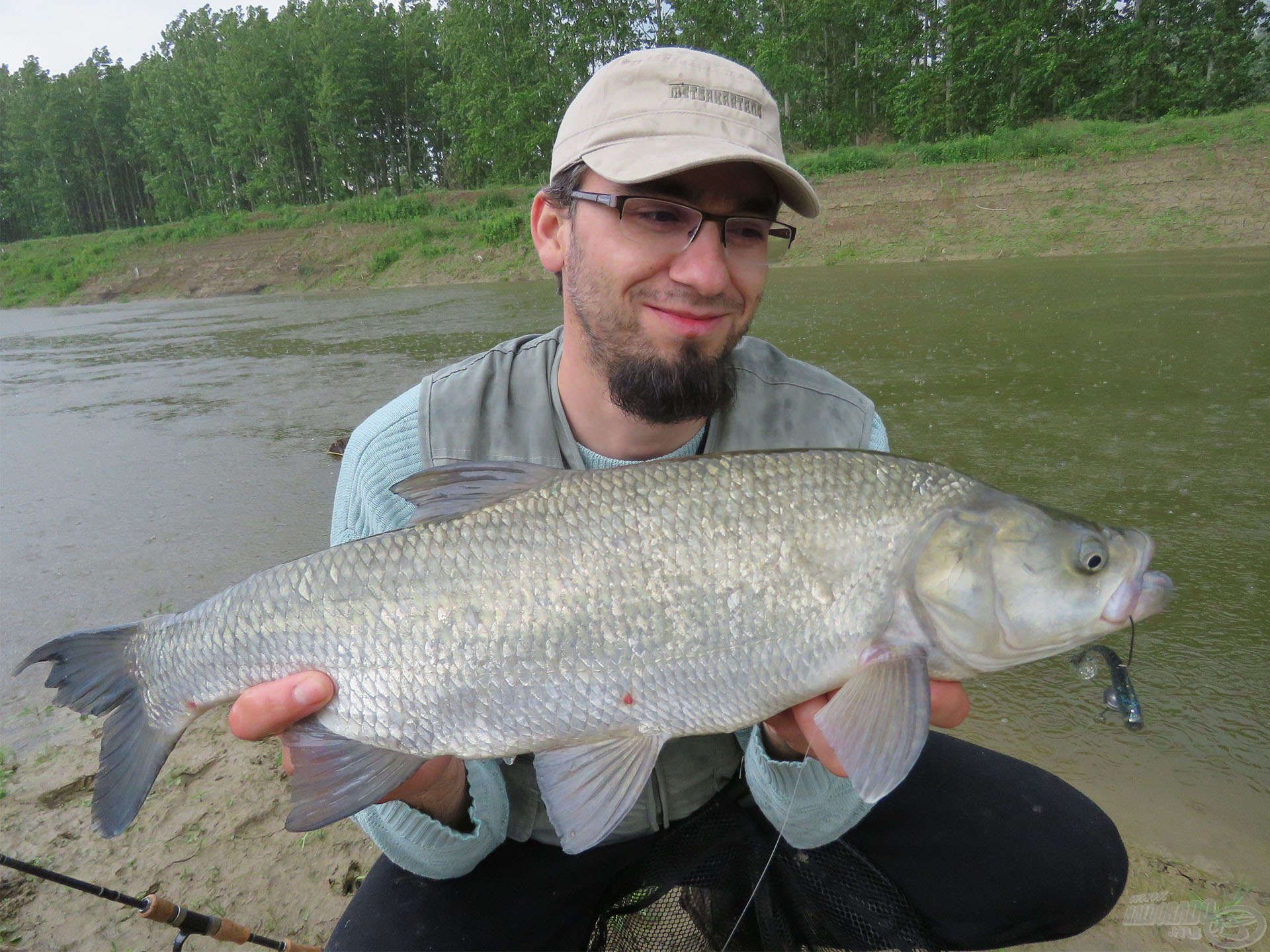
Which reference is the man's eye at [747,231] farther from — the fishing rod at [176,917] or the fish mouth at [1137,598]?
the fishing rod at [176,917]

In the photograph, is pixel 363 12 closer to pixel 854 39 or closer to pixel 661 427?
pixel 854 39

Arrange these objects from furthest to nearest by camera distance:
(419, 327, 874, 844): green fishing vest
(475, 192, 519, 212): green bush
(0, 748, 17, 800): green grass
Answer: (475, 192, 519, 212): green bush → (0, 748, 17, 800): green grass → (419, 327, 874, 844): green fishing vest

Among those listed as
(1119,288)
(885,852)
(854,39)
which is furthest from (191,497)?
(854,39)

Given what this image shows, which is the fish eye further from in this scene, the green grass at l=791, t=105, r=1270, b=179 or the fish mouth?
the green grass at l=791, t=105, r=1270, b=179

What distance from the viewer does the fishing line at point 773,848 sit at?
5.69ft

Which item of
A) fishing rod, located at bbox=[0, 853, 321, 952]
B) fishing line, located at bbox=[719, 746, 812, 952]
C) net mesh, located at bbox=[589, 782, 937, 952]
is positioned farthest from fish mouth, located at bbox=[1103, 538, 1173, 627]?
fishing rod, located at bbox=[0, 853, 321, 952]

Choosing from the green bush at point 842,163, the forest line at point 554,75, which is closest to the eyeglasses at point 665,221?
the green bush at point 842,163

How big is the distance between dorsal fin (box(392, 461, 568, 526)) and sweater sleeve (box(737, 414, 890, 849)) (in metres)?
0.81

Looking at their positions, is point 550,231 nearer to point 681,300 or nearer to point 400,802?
point 681,300

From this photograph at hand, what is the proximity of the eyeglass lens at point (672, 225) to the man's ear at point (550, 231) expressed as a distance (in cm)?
26

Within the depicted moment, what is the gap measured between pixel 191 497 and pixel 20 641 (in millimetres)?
1921

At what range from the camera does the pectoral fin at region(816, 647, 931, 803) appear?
1.34 meters

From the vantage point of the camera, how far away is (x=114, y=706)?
63.0 inches

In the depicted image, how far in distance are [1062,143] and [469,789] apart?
70.8 ft
